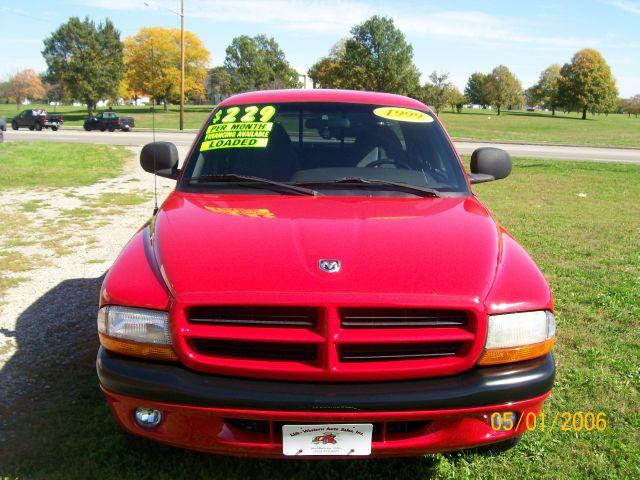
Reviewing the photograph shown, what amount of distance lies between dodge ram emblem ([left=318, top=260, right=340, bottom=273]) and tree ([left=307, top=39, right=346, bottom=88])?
71.3 metres

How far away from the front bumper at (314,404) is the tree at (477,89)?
10409cm

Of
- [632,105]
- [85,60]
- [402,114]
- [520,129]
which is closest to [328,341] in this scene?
[402,114]

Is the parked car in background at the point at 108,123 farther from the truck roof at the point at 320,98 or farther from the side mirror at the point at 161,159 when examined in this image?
the side mirror at the point at 161,159

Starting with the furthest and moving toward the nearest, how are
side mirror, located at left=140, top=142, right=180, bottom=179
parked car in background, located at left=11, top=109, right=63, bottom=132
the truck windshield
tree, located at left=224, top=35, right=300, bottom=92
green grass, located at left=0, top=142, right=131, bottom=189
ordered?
tree, located at left=224, top=35, right=300, bottom=92, parked car in background, located at left=11, top=109, right=63, bottom=132, green grass, located at left=0, top=142, right=131, bottom=189, side mirror, located at left=140, top=142, right=180, bottom=179, the truck windshield

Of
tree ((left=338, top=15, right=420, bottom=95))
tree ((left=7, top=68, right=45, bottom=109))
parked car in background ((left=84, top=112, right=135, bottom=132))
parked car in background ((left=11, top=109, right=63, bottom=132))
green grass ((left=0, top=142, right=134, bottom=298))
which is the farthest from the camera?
tree ((left=7, top=68, right=45, bottom=109))

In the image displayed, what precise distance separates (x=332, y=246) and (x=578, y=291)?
3.87m

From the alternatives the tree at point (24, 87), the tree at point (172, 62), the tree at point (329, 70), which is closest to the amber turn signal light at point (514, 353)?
the tree at point (172, 62)

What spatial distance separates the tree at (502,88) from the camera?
96831 millimetres

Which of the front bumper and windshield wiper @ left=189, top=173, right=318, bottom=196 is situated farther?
windshield wiper @ left=189, top=173, right=318, bottom=196

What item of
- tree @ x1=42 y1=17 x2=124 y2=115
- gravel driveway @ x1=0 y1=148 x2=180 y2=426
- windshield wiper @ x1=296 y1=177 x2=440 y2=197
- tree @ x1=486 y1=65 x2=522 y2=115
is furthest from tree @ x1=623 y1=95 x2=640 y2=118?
windshield wiper @ x1=296 y1=177 x2=440 y2=197

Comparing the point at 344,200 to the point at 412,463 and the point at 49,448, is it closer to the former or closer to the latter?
the point at 412,463

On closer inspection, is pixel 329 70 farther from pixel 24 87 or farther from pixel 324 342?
pixel 324 342

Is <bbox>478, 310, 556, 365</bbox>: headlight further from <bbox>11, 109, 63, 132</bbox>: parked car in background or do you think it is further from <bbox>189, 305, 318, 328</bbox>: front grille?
<bbox>11, 109, 63, 132</bbox>: parked car in background

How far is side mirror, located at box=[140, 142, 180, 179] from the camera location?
3734 millimetres
